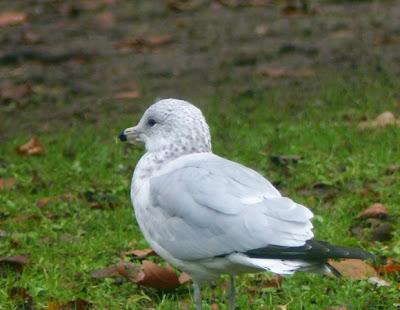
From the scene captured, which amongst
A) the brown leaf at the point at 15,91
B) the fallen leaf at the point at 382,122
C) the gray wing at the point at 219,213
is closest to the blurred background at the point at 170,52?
the brown leaf at the point at 15,91

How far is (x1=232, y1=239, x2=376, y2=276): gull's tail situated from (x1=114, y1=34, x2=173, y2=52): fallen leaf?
630cm

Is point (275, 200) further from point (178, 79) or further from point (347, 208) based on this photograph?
point (178, 79)

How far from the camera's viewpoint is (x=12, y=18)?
11.2 m

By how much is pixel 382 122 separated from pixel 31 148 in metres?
2.45

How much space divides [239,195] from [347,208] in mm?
2058

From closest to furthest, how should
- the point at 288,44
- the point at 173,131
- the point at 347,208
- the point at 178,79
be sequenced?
1. the point at 173,131
2. the point at 347,208
3. the point at 178,79
4. the point at 288,44

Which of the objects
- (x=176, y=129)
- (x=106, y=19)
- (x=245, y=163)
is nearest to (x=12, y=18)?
(x=106, y=19)

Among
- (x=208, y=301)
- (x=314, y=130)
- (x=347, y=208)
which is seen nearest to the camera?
(x=208, y=301)

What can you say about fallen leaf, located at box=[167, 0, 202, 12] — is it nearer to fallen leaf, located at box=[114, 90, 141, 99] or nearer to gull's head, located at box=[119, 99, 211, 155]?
fallen leaf, located at box=[114, 90, 141, 99]

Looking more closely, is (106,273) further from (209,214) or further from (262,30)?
(262,30)

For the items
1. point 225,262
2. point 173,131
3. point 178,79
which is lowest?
point 178,79

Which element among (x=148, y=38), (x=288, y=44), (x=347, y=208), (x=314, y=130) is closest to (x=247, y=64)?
(x=288, y=44)

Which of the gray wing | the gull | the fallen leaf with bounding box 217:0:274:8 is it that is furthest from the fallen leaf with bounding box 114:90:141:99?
the gray wing

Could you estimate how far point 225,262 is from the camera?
4441 mm
